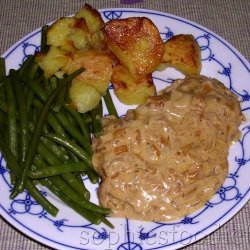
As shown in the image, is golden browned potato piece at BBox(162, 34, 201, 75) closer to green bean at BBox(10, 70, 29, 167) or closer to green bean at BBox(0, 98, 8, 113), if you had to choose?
green bean at BBox(10, 70, 29, 167)

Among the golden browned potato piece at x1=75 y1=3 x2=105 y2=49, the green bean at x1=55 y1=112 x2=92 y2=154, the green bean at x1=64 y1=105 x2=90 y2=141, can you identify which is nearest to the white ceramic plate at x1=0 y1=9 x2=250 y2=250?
the green bean at x1=55 y1=112 x2=92 y2=154

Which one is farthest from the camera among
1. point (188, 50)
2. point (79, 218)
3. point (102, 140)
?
point (188, 50)

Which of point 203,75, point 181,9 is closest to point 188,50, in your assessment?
point 203,75

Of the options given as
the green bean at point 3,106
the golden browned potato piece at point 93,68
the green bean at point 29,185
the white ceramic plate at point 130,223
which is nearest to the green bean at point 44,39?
the golden browned potato piece at point 93,68

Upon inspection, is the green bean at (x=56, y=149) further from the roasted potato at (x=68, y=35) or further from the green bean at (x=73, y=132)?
the roasted potato at (x=68, y=35)

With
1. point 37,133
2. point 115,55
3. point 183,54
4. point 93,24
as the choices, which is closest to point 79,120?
point 37,133

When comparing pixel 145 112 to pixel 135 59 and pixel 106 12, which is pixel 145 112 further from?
pixel 106 12
